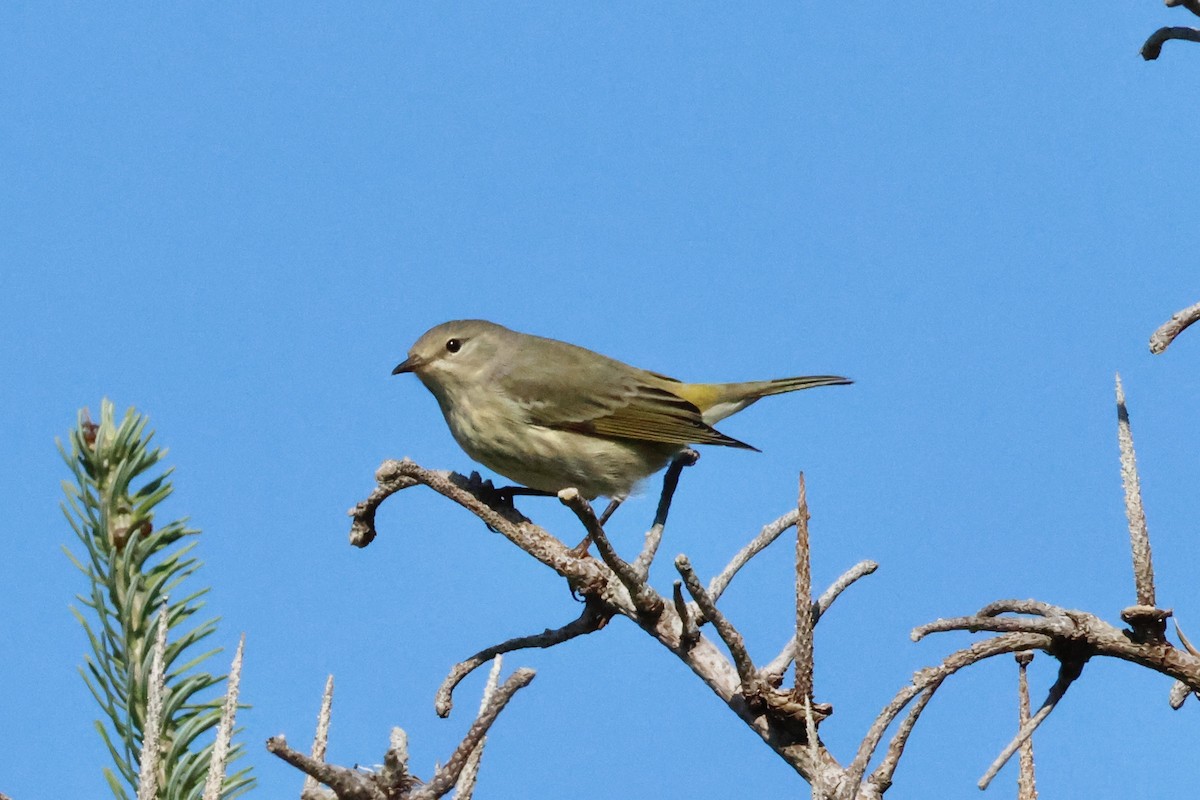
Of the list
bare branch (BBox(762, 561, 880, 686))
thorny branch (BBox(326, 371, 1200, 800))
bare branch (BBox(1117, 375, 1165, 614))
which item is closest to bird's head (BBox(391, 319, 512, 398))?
thorny branch (BBox(326, 371, 1200, 800))

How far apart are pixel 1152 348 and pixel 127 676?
7.43ft

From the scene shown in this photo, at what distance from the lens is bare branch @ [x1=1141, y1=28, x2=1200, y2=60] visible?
7.67 feet

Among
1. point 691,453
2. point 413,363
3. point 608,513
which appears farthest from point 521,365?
point 691,453

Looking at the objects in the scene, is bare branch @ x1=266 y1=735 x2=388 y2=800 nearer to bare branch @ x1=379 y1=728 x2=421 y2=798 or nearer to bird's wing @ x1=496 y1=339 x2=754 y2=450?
bare branch @ x1=379 y1=728 x2=421 y2=798

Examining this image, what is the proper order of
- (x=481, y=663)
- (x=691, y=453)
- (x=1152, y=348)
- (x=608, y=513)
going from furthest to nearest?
(x=608, y=513) → (x=691, y=453) → (x=481, y=663) → (x=1152, y=348)

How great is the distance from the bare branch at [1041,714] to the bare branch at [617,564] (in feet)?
2.97

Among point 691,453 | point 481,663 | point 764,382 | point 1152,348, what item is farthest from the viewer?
point 764,382

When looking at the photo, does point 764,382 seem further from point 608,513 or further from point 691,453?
point 691,453

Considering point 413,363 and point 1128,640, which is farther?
point 413,363

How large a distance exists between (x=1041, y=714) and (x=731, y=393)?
5.60 meters

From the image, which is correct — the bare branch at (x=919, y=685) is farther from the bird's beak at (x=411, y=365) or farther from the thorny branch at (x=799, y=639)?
the bird's beak at (x=411, y=365)

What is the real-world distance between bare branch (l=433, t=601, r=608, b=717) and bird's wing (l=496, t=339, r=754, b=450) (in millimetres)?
3099

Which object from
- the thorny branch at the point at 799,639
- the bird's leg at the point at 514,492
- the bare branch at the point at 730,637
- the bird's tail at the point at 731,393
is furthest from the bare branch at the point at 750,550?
the bird's tail at the point at 731,393

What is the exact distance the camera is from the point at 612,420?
667 centimetres
